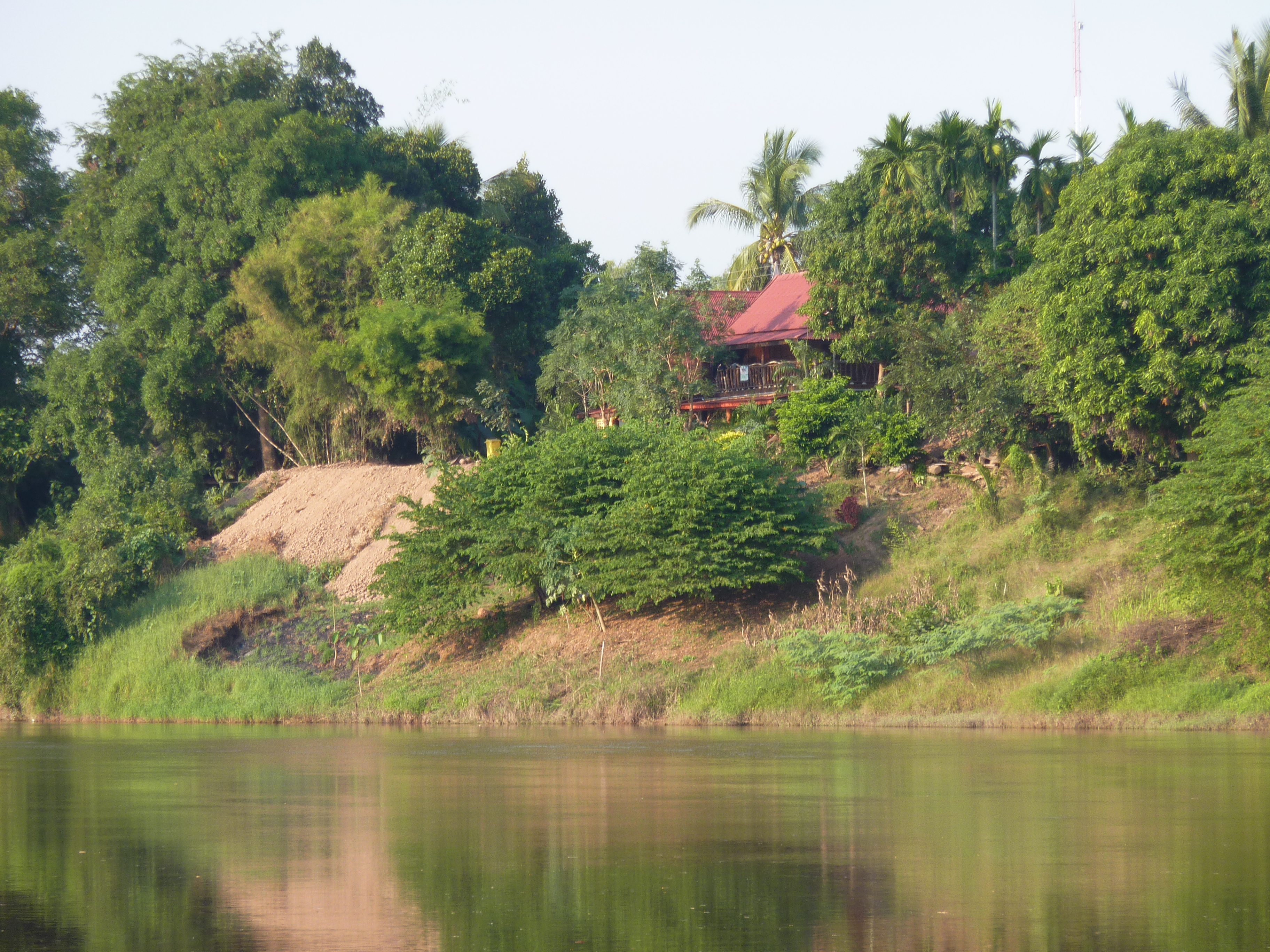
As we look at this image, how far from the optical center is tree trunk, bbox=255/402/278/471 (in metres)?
52.3

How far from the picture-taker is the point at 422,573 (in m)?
35.5

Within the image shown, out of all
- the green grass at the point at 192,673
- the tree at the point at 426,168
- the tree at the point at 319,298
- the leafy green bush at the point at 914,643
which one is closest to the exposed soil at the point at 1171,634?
the leafy green bush at the point at 914,643

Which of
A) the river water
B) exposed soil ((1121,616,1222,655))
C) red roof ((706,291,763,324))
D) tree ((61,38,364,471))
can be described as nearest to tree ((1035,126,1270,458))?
exposed soil ((1121,616,1222,655))

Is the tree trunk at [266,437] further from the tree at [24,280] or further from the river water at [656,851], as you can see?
the river water at [656,851]

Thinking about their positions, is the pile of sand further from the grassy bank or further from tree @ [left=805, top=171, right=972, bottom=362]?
tree @ [left=805, top=171, right=972, bottom=362]

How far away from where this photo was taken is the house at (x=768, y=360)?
4331 centimetres

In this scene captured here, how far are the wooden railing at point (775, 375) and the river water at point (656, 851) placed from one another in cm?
2073

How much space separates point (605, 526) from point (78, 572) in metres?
15.9

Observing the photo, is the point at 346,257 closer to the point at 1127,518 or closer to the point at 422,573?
the point at 422,573

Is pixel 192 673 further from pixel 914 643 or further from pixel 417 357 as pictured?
pixel 914 643

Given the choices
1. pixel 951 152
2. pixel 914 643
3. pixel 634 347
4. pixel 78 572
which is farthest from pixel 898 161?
pixel 78 572

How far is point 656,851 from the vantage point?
1384cm

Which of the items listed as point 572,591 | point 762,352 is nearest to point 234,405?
point 762,352

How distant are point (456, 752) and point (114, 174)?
38.7 metres
